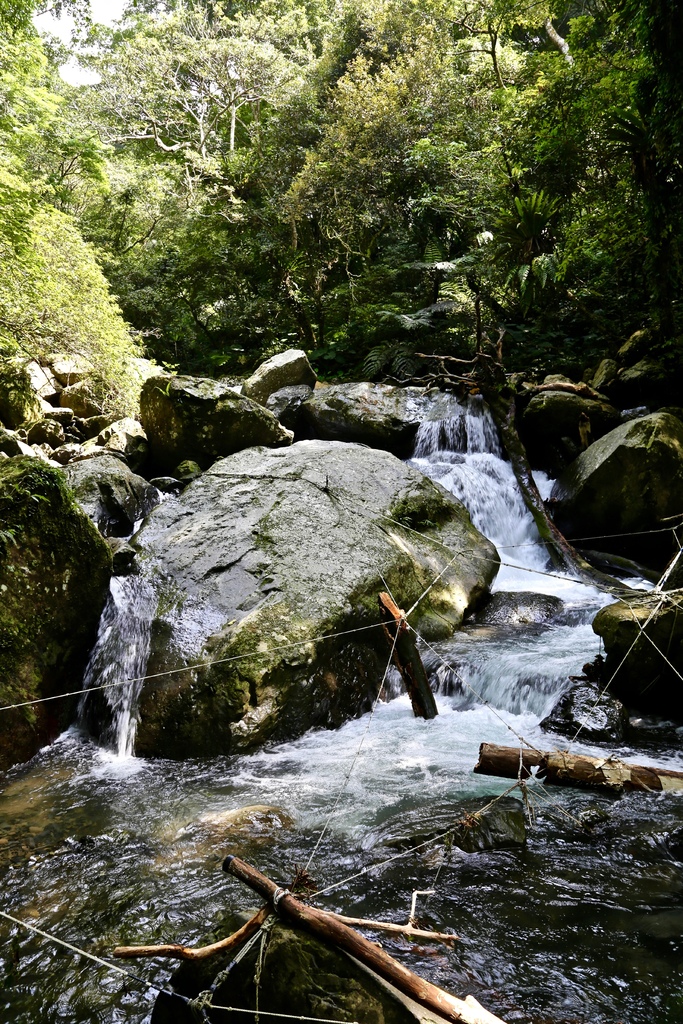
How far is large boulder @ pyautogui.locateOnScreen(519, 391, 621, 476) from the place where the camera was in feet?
33.2

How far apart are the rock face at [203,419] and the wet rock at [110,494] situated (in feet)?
4.13

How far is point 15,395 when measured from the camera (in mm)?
11039

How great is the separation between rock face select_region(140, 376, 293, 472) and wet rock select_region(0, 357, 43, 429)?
2349mm

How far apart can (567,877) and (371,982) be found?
1.70m

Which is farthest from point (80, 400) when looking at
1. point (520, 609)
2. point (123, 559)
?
point (520, 609)

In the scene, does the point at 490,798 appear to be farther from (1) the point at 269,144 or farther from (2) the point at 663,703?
(1) the point at 269,144

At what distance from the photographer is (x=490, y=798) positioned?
3.97 m

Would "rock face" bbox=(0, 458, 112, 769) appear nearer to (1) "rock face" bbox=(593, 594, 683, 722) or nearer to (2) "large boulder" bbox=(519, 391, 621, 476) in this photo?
(1) "rock face" bbox=(593, 594, 683, 722)

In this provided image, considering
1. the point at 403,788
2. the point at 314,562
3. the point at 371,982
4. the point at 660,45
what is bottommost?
the point at 403,788

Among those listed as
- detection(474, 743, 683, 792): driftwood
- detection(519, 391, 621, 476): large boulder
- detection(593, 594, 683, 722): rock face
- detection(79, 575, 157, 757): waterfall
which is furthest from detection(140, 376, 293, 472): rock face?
detection(474, 743, 683, 792): driftwood

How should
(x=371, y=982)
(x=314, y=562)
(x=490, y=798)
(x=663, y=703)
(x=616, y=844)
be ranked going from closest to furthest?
(x=371, y=982) → (x=616, y=844) → (x=490, y=798) → (x=663, y=703) → (x=314, y=562)

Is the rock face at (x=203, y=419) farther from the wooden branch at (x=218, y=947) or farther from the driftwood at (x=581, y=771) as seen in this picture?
the wooden branch at (x=218, y=947)

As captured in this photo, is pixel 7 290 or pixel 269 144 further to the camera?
pixel 269 144

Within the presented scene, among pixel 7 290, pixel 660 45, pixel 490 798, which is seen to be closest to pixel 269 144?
pixel 7 290
